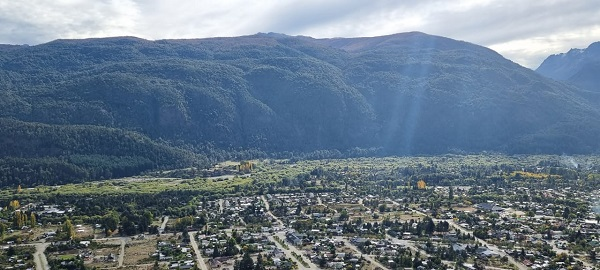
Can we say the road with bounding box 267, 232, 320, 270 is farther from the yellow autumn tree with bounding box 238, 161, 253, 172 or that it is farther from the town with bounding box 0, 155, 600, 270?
the yellow autumn tree with bounding box 238, 161, 253, 172

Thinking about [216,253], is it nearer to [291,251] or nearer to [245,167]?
[291,251]

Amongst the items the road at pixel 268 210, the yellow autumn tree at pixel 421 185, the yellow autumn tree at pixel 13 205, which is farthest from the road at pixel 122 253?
the yellow autumn tree at pixel 421 185

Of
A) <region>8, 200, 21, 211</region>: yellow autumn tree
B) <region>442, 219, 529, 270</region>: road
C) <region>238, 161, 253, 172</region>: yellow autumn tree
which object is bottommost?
<region>442, 219, 529, 270</region>: road

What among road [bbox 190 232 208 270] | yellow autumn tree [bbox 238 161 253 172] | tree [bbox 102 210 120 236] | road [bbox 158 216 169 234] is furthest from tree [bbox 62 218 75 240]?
yellow autumn tree [bbox 238 161 253 172]

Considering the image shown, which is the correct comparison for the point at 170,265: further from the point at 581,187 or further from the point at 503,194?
the point at 581,187

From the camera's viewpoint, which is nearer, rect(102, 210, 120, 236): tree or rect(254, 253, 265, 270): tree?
rect(254, 253, 265, 270): tree

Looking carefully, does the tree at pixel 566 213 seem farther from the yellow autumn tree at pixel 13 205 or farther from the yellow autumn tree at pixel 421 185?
the yellow autumn tree at pixel 13 205

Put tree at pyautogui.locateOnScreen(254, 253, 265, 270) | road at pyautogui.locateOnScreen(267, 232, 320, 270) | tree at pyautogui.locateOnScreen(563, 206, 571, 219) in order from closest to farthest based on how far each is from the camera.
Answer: tree at pyautogui.locateOnScreen(254, 253, 265, 270)
road at pyautogui.locateOnScreen(267, 232, 320, 270)
tree at pyautogui.locateOnScreen(563, 206, 571, 219)

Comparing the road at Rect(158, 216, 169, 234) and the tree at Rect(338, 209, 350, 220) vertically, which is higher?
the road at Rect(158, 216, 169, 234)

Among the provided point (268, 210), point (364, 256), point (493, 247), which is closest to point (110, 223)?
point (268, 210)
